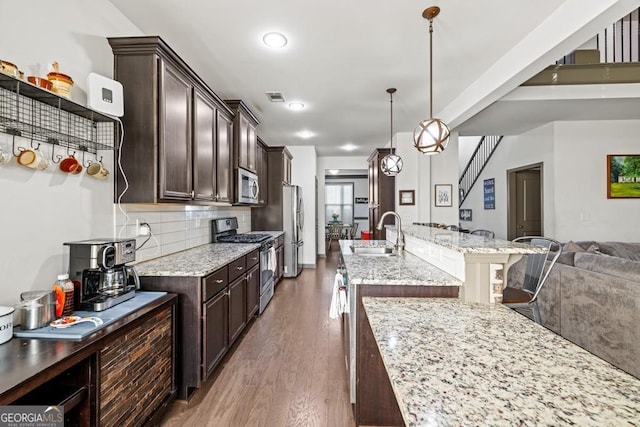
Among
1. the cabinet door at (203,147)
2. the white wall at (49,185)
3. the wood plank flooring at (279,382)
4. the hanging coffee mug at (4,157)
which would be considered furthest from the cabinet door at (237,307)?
the hanging coffee mug at (4,157)

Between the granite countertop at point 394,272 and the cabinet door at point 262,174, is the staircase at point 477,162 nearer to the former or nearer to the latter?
the cabinet door at point 262,174

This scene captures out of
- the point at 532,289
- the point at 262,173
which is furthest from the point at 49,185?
the point at 262,173

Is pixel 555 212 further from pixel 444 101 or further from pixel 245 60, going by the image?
pixel 245 60

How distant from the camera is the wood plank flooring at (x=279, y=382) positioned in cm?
186

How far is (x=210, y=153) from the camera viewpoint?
280 centimetres

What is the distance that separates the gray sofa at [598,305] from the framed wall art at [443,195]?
8.20ft

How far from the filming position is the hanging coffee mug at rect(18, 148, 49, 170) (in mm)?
1416

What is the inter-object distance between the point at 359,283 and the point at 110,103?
6.03ft

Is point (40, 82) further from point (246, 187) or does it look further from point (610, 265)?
point (610, 265)

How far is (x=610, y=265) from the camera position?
7.55ft

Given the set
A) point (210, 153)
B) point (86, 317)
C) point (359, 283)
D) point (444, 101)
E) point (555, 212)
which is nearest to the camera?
point (86, 317)

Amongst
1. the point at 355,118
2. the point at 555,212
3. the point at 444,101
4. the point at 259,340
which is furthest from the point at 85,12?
the point at 555,212

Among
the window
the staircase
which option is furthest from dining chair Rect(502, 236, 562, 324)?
the window

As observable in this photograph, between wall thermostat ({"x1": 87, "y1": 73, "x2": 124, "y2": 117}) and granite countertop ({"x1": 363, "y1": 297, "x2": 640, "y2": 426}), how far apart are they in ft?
6.36
